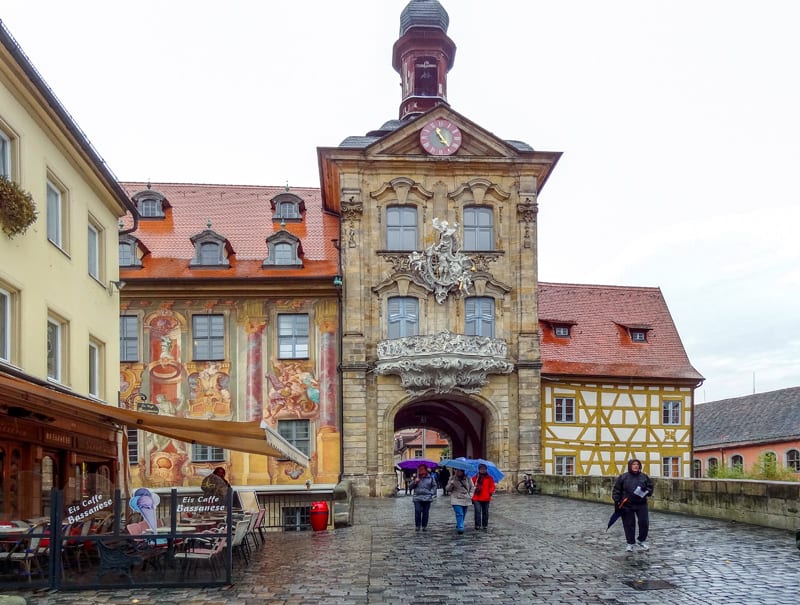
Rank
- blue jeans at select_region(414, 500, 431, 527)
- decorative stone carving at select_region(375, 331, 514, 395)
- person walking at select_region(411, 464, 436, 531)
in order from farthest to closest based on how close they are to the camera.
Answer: decorative stone carving at select_region(375, 331, 514, 395)
blue jeans at select_region(414, 500, 431, 527)
person walking at select_region(411, 464, 436, 531)

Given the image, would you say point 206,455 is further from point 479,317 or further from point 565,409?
point 565,409

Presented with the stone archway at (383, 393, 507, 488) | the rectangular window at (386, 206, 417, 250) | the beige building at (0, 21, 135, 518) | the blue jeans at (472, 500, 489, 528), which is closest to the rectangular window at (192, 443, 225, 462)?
the stone archway at (383, 393, 507, 488)

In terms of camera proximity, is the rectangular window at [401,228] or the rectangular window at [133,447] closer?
the rectangular window at [133,447]

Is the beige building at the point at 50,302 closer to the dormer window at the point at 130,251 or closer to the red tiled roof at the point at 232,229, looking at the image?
the dormer window at the point at 130,251

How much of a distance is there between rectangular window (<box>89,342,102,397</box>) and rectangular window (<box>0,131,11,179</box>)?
228 inches

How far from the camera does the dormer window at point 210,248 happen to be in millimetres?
32781

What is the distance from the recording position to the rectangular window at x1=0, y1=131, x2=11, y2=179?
1491cm

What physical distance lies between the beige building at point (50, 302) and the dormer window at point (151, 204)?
1440 cm

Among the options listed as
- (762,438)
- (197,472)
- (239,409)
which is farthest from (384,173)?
(762,438)

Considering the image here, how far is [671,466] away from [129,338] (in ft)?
68.4

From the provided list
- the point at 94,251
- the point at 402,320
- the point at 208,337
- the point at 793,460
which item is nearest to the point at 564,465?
the point at 402,320

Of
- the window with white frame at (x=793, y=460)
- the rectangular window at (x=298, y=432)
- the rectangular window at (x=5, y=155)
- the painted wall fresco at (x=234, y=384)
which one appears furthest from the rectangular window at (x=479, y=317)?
the window with white frame at (x=793, y=460)

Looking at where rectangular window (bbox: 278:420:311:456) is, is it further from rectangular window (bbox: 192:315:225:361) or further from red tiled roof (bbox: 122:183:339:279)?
red tiled roof (bbox: 122:183:339:279)

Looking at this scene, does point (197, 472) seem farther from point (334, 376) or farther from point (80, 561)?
point (80, 561)
